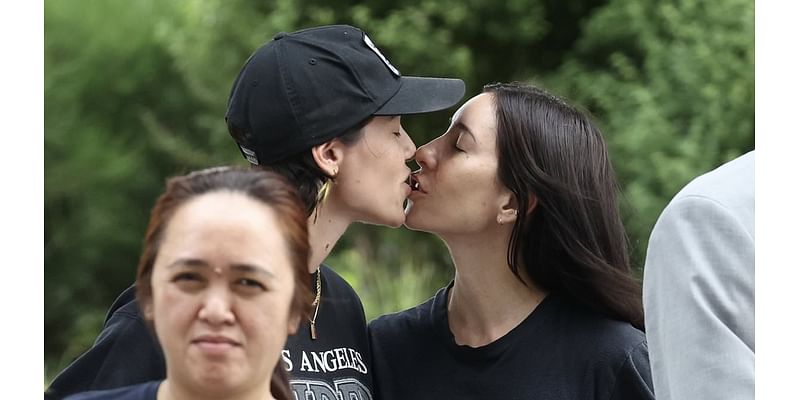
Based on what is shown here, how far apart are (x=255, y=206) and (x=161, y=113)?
1011 cm

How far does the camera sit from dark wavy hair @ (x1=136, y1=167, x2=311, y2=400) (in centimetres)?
156

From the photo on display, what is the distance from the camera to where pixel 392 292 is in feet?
A: 26.0

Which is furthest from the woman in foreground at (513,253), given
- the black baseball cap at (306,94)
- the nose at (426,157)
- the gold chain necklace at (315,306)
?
the black baseball cap at (306,94)

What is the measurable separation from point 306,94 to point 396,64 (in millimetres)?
6445

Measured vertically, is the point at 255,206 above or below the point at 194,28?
below

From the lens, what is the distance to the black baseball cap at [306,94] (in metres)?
2.33

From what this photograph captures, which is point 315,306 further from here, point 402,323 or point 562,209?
point 562,209

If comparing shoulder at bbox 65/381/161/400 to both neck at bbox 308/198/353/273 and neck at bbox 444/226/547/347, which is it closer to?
neck at bbox 308/198/353/273

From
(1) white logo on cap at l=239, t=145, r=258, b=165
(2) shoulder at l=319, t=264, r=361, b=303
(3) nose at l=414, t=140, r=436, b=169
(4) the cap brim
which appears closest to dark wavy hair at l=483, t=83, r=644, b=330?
(3) nose at l=414, t=140, r=436, b=169

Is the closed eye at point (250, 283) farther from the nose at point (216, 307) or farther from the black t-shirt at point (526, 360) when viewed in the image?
the black t-shirt at point (526, 360)
